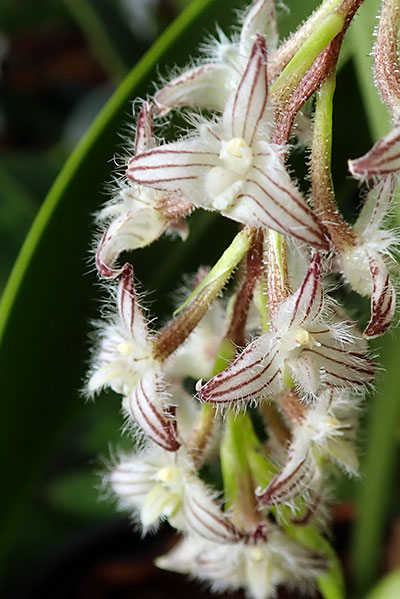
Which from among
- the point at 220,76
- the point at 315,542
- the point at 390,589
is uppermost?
the point at 220,76

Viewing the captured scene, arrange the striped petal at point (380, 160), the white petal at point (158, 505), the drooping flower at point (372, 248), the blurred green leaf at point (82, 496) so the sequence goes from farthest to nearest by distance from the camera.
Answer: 1. the blurred green leaf at point (82, 496)
2. the white petal at point (158, 505)
3. the drooping flower at point (372, 248)
4. the striped petal at point (380, 160)

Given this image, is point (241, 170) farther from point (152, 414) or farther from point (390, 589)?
point (390, 589)

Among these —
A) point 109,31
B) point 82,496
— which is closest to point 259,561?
point 82,496

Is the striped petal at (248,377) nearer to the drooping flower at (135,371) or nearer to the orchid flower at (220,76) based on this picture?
the drooping flower at (135,371)

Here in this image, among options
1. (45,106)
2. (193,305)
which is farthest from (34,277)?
(45,106)

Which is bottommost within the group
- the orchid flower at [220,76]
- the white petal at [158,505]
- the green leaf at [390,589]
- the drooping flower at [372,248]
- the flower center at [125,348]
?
the green leaf at [390,589]

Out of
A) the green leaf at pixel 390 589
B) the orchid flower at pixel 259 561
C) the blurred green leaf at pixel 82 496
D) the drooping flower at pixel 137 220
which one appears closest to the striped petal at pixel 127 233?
the drooping flower at pixel 137 220

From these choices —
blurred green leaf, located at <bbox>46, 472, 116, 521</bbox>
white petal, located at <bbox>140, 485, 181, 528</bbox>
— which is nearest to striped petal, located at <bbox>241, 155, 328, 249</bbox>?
white petal, located at <bbox>140, 485, 181, 528</bbox>
